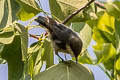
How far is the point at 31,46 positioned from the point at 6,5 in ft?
0.57

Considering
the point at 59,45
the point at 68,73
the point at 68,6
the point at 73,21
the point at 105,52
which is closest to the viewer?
the point at 105,52

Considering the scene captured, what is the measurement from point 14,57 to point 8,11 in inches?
6.8

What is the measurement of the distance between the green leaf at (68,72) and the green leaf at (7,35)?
0.54 feet

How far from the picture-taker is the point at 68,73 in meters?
1.12

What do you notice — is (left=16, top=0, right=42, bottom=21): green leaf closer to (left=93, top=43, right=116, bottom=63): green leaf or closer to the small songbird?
the small songbird

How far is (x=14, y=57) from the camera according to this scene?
1317mm

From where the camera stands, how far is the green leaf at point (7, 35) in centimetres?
121

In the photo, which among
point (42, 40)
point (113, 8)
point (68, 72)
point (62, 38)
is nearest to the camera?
point (113, 8)

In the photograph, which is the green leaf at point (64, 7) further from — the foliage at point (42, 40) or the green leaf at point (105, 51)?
the green leaf at point (105, 51)

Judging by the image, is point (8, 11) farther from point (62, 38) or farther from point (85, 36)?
point (62, 38)

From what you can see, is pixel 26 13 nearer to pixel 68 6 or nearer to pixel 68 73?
pixel 68 6

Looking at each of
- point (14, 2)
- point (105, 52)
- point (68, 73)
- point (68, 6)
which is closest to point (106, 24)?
point (105, 52)

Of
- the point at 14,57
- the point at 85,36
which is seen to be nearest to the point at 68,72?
the point at 85,36

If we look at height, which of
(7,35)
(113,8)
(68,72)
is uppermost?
(113,8)
